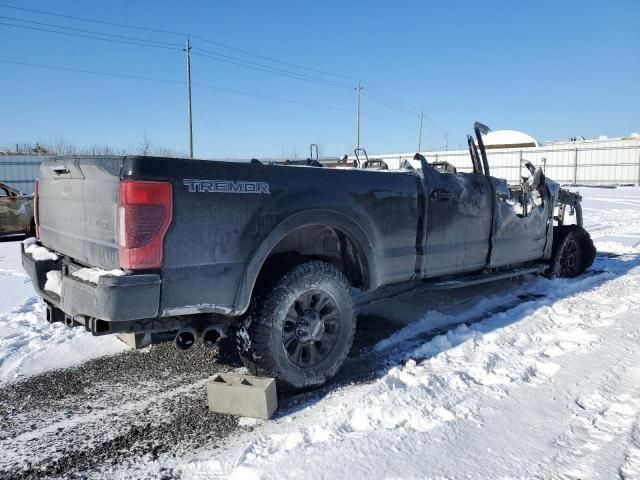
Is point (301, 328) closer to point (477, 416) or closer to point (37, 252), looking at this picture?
point (477, 416)

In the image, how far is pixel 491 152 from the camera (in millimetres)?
38094

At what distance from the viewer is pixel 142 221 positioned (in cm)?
280

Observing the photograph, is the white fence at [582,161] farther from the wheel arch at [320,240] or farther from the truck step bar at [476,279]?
the wheel arch at [320,240]

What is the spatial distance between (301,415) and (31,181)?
88.4ft

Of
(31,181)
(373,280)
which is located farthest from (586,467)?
(31,181)

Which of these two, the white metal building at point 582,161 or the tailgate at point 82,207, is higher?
the white metal building at point 582,161

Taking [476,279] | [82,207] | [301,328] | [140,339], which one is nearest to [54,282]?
[82,207]

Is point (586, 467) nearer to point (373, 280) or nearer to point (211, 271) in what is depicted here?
point (373, 280)

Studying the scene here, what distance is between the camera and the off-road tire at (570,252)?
684 cm

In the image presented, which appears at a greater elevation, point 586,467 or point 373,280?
point 373,280

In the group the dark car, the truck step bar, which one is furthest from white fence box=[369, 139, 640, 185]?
the truck step bar

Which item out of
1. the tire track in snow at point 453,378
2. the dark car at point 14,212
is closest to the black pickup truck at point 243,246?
the tire track in snow at point 453,378

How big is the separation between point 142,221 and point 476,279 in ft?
11.6

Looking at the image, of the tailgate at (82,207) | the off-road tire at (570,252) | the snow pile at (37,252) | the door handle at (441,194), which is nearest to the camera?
the tailgate at (82,207)
